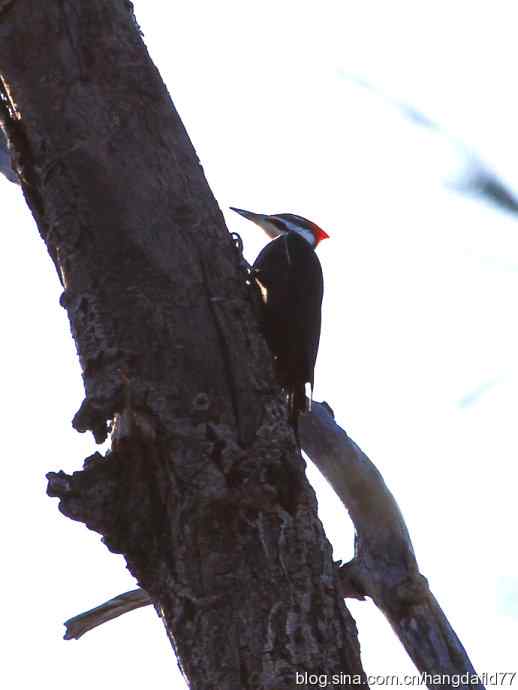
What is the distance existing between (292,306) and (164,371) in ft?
6.25

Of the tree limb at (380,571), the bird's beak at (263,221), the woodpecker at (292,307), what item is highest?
the bird's beak at (263,221)

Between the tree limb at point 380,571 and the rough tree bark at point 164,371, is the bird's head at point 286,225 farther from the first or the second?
the rough tree bark at point 164,371

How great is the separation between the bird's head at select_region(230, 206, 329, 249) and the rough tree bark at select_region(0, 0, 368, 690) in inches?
111

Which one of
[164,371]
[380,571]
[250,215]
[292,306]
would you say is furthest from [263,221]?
[164,371]

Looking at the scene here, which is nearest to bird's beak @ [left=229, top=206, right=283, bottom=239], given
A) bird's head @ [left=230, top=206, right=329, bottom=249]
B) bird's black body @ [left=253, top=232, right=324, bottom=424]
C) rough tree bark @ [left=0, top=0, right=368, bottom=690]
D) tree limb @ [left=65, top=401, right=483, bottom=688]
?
bird's head @ [left=230, top=206, right=329, bottom=249]

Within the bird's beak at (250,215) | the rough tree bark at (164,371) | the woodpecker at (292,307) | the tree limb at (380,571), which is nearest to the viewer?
the rough tree bark at (164,371)

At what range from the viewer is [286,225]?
584 cm

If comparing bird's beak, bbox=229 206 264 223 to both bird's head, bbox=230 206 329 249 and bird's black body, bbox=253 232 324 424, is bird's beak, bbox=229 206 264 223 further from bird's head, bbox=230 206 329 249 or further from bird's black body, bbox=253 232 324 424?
bird's black body, bbox=253 232 324 424

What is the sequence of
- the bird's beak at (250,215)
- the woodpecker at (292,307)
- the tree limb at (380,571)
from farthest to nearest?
the bird's beak at (250,215) < the woodpecker at (292,307) < the tree limb at (380,571)

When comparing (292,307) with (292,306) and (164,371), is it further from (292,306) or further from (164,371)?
(164,371)

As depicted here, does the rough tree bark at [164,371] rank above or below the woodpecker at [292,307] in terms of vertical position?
below

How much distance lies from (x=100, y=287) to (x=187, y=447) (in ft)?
1.50

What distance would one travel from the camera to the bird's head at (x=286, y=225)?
18.6 feet

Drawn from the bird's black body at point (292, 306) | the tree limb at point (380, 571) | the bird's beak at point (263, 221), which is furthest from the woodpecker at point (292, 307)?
the bird's beak at point (263, 221)
